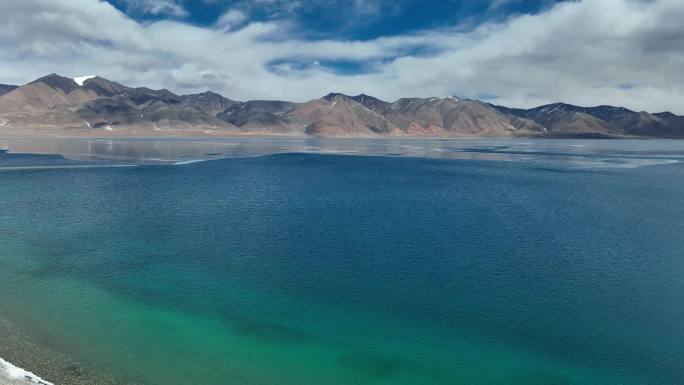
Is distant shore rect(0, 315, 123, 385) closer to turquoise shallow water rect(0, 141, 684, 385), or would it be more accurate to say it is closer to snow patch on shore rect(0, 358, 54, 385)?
snow patch on shore rect(0, 358, 54, 385)

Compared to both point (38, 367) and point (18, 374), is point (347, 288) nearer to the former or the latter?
point (38, 367)

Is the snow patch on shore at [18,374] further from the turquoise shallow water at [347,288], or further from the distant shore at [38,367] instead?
the turquoise shallow water at [347,288]

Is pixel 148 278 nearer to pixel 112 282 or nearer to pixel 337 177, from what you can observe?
pixel 112 282

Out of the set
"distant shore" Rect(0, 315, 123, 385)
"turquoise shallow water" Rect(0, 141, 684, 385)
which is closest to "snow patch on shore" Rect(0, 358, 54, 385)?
"distant shore" Rect(0, 315, 123, 385)

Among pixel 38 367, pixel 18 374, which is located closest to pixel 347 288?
pixel 38 367

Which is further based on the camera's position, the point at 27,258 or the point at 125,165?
the point at 125,165

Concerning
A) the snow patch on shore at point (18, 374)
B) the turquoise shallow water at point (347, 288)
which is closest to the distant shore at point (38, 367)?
the snow patch on shore at point (18, 374)

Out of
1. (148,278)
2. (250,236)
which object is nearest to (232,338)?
(148,278)
